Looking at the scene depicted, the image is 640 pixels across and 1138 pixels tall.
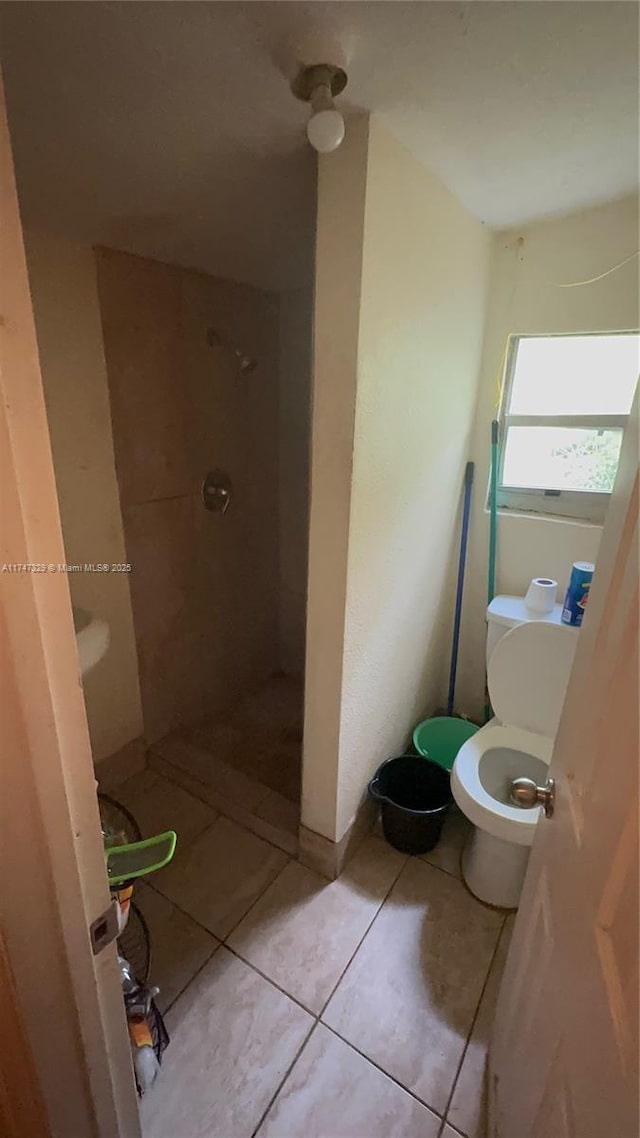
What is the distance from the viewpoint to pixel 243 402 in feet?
7.47

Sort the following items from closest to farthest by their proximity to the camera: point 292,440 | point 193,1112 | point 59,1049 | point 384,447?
point 59,1049, point 193,1112, point 384,447, point 292,440


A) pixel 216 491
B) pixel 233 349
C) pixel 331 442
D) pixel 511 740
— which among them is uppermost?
pixel 233 349

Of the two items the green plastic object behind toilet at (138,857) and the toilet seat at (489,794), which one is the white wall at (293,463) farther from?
the green plastic object behind toilet at (138,857)

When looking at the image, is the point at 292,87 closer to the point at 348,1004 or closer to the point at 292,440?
the point at 292,440

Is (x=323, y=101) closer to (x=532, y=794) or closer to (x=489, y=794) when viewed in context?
(x=532, y=794)

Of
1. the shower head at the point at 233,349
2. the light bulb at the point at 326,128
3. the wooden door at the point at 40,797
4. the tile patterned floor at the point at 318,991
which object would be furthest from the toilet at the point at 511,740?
the shower head at the point at 233,349

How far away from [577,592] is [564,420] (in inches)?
26.0

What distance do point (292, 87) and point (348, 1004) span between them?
2068mm

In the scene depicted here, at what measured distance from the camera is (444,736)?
214cm

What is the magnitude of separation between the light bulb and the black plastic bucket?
5.65 feet

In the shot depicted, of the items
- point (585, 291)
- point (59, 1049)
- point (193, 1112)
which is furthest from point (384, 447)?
point (193, 1112)

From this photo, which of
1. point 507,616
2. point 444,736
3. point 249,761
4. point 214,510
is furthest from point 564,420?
point 249,761

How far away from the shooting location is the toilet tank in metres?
A: 1.83

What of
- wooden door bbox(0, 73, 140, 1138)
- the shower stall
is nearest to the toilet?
the shower stall
